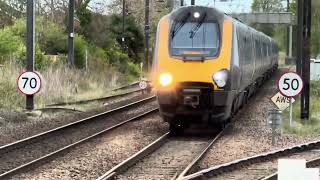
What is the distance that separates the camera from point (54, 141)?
14.3 meters

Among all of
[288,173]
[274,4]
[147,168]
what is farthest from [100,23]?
[274,4]

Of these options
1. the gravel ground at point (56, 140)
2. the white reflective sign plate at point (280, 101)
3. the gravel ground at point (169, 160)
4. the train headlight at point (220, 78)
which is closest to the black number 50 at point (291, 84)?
the white reflective sign plate at point (280, 101)

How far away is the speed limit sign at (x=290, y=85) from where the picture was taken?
15.8 meters

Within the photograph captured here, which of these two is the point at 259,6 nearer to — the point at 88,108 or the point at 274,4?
the point at 274,4

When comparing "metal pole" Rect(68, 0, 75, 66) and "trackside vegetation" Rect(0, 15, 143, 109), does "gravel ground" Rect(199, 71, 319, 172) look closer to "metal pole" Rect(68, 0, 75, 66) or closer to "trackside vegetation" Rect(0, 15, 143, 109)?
"trackside vegetation" Rect(0, 15, 143, 109)

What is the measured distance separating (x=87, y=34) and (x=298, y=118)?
28.9 meters

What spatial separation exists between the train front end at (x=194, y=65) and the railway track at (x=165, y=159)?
29.5 inches

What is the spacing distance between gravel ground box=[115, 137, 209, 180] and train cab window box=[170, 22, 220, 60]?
6.76 feet

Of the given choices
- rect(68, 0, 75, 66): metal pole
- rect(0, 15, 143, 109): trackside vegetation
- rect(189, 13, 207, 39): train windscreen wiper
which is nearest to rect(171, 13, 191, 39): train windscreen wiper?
rect(189, 13, 207, 39): train windscreen wiper

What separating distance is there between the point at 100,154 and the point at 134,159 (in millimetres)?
1083

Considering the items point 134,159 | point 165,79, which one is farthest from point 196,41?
point 134,159

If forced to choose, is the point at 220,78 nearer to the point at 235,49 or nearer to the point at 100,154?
the point at 235,49

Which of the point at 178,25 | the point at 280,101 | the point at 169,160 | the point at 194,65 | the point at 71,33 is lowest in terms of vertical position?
the point at 169,160

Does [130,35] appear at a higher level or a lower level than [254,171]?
higher
